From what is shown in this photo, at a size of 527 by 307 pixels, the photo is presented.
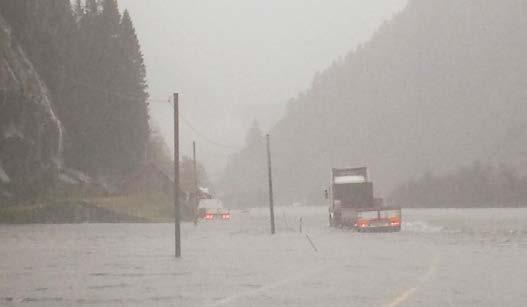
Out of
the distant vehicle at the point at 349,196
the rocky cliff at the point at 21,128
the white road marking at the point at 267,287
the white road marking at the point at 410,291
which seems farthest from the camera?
the rocky cliff at the point at 21,128

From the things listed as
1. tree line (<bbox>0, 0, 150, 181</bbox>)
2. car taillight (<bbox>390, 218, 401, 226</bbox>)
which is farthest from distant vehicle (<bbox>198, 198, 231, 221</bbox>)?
car taillight (<bbox>390, 218, 401, 226</bbox>)

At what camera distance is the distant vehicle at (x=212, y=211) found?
7600 centimetres

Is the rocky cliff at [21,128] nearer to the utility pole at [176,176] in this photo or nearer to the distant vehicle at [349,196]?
the distant vehicle at [349,196]

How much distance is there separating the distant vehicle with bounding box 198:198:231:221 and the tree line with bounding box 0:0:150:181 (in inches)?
405

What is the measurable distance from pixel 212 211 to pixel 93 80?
818 inches

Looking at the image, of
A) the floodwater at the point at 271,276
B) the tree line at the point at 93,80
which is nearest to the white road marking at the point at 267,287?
the floodwater at the point at 271,276

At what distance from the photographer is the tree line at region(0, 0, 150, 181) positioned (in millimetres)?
69125

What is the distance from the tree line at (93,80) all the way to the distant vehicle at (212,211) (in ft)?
33.8

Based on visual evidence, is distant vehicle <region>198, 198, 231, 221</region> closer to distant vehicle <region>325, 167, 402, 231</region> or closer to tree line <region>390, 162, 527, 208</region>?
distant vehicle <region>325, 167, 402, 231</region>

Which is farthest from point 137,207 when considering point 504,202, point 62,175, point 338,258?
point 504,202

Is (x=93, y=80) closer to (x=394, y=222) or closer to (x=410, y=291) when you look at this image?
(x=394, y=222)

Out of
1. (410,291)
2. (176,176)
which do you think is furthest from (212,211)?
(410,291)

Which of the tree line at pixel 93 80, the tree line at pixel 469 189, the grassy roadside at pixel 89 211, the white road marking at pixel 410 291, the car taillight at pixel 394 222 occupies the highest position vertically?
the tree line at pixel 93 80

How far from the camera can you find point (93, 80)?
7962 cm
